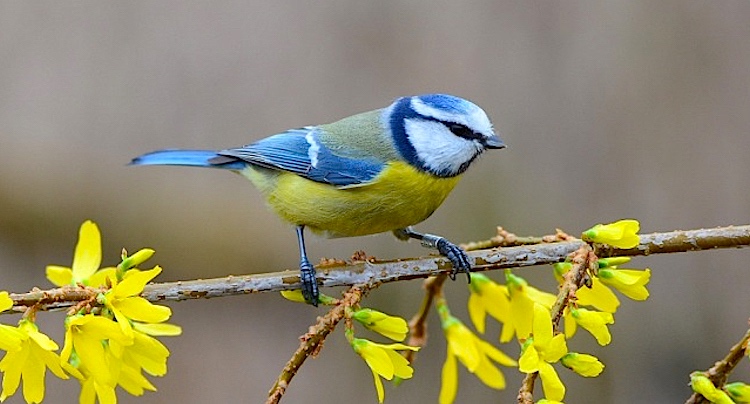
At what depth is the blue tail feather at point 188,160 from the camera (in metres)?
1.74

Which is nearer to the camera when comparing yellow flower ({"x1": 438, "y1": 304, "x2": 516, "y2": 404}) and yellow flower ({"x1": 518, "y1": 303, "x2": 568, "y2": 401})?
yellow flower ({"x1": 518, "y1": 303, "x2": 568, "y2": 401})

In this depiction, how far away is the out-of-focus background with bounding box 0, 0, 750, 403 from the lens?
2406 millimetres

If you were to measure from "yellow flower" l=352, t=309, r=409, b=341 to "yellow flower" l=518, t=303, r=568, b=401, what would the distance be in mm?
199

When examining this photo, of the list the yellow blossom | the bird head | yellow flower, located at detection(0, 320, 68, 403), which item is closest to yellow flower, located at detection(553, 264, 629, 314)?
the yellow blossom

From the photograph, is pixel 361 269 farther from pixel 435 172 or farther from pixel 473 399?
pixel 473 399

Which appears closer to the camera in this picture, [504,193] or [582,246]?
[582,246]

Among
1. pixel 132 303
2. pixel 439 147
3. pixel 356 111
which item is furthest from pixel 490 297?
pixel 356 111

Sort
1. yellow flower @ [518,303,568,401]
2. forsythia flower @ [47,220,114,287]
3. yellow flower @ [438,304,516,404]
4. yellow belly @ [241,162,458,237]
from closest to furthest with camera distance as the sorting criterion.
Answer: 1. yellow flower @ [518,303,568,401]
2. forsythia flower @ [47,220,114,287]
3. yellow flower @ [438,304,516,404]
4. yellow belly @ [241,162,458,237]

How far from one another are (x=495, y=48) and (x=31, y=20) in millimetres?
1338

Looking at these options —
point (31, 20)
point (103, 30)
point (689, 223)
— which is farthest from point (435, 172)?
point (31, 20)

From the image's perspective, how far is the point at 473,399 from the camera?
2549mm

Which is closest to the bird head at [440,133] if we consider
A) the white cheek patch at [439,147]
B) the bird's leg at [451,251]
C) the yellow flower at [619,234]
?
the white cheek patch at [439,147]

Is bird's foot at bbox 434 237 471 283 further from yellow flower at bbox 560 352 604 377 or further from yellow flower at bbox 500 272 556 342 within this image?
yellow flower at bbox 560 352 604 377

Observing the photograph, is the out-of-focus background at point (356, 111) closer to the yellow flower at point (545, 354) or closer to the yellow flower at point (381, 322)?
the yellow flower at point (381, 322)
